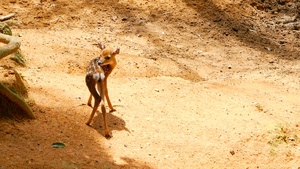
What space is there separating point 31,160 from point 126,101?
281 cm

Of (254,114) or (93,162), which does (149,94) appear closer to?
(254,114)

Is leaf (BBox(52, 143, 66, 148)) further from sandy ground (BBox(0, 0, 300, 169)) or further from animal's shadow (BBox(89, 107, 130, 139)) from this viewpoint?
animal's shadow (BBox(89, 107, 130, 139))

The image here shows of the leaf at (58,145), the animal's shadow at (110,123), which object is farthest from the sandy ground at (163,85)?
the leaf at (58,145)

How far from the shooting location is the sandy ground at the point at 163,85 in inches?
172

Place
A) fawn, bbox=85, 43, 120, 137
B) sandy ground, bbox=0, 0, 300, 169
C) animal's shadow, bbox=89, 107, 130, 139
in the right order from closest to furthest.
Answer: sandy ground, bbox=0, 0, 300, 169, fawn, bbox=85, 43, 120, 137, animal's shadow, bbox=89, 107, 130, 139

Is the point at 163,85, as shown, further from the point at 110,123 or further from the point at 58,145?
the point at 58,145

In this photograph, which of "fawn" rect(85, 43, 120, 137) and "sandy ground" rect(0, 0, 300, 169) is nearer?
"sandy ground" rect(0, 0, 300, 169)

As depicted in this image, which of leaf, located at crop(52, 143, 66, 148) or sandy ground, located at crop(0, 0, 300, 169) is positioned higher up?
leaf, located at crop(52, 143, 66, 148)

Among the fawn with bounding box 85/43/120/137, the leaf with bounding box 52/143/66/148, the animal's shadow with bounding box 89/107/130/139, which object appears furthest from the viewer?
the animal's shadow with bounding box 89/107/130/139

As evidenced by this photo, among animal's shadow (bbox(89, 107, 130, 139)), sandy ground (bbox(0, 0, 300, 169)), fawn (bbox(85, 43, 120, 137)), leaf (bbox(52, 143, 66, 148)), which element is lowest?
sandy ground (bbox(0, 0, 300, 169))

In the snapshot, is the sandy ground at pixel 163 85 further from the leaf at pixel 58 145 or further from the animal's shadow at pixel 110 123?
the leaf at pixel 58 145

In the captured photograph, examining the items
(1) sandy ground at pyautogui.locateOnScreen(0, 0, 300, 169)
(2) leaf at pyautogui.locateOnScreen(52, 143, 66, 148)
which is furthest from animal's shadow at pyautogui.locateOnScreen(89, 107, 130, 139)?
(2) leaf at pyautogui.locateOnScreen(52, 143, 66, 148)

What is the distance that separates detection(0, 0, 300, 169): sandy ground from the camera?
14.3ft

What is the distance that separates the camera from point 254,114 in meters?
6.08
